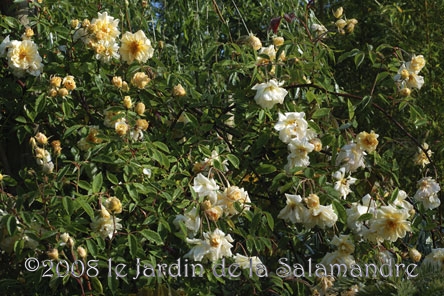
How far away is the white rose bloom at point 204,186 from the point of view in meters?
2.03

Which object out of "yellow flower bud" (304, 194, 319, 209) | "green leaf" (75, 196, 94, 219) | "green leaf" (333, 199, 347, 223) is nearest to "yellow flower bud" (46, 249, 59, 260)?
"green leaf" (75, 196, 94, 219)

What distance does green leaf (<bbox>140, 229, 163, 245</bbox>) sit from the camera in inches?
79.2

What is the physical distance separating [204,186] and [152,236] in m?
0.18

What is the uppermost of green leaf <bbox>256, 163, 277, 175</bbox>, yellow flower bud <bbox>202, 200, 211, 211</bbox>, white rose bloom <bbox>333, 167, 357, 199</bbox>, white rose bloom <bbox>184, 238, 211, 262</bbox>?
green leaf <bbox>256, 163, 277, 175</bbox>

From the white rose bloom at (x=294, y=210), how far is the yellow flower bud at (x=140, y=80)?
0.53m

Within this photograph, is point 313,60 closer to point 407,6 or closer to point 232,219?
point 232,219

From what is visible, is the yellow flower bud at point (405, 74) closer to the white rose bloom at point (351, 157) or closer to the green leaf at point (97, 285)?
the white rose bloom at point (351, 157)

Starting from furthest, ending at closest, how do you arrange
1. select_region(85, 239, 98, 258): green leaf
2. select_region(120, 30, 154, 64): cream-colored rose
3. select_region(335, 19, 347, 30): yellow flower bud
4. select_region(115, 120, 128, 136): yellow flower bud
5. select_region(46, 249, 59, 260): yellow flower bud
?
1. select_region(335, 19, 347, 30): yellow flower bud
2. select_region(120, 30, 154, 64): cream-colored rose
3. select_region(115, 120, 128, 136): yellow flower bud
4. select_region(85, 239, 98, 258): green leaf
5. select_region(46, 249, 59, 260): yellow flower bud

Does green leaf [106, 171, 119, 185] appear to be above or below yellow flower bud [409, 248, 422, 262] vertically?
above

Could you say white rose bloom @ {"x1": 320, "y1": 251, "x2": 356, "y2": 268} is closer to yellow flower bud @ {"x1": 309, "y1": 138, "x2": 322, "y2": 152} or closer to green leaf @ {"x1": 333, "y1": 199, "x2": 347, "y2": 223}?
green leaf @ {"x1": 333, "y1": 199, "x2": 347, "y2": 223}

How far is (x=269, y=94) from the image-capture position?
2230 mm

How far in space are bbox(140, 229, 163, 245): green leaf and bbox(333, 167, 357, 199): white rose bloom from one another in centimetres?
52

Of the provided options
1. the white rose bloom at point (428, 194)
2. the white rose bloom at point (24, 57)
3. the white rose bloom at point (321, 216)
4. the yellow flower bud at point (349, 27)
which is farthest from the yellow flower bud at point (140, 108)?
the white rose bloom at point (428, 194)

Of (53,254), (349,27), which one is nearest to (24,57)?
(53,254)
